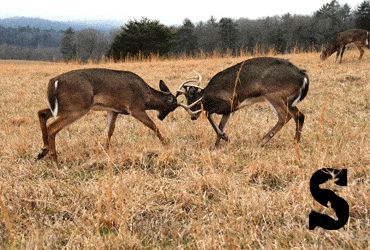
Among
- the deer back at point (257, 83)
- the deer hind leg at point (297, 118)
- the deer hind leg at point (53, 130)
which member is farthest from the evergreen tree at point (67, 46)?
the deer hind leg at point (297, 118)

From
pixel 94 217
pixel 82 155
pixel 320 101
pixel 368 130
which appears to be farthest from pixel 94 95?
pixel 320 101

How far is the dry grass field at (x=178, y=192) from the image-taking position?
2172 millimetres

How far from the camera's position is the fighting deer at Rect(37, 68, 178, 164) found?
13.1ft

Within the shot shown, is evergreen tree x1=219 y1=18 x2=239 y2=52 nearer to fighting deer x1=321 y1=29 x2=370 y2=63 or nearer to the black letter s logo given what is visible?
fighting deer x1=321 y1=29 x2=370 y2=63

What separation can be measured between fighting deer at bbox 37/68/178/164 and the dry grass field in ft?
1.39

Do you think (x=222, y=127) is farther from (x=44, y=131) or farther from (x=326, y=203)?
(x=326, y=203)

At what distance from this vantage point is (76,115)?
4.03 m

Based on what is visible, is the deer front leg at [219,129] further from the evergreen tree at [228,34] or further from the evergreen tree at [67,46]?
the evergreen tree at [67,46]

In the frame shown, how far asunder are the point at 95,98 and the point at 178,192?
2116 mm

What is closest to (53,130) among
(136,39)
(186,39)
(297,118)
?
(297,118)

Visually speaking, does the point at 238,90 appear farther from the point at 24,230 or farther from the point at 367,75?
the point at 367,75

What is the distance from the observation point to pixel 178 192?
2.96m

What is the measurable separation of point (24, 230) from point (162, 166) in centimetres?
165

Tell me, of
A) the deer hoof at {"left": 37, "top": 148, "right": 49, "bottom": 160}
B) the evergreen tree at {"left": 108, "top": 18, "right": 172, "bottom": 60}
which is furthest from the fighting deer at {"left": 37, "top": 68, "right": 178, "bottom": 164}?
the evergreen tree at {"left": 108, "top": 18, "right": 172, "bottom": 60}
